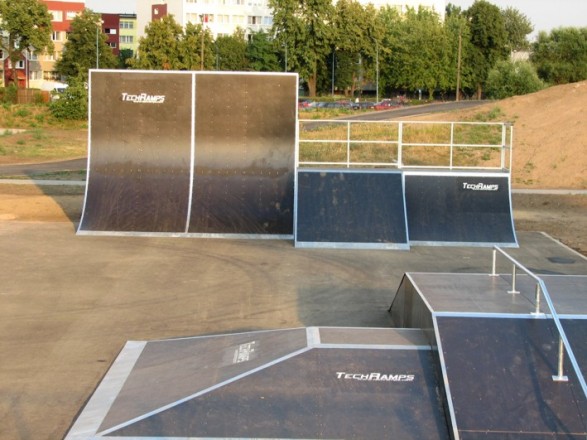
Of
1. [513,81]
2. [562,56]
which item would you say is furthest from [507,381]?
[562,56]

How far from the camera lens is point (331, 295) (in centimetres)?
1480

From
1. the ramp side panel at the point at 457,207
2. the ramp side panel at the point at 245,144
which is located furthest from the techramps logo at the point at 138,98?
the ramp side panel at the point at 457,207

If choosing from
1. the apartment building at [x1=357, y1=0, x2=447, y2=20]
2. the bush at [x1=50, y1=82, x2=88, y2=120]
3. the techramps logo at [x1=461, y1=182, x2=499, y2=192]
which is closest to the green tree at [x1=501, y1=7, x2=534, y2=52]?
the apartment building at [x1=357, y1=0, x2=447, y2=20]

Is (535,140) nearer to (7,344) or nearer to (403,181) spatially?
(403,181)

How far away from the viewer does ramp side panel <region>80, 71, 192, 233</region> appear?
20453 mm

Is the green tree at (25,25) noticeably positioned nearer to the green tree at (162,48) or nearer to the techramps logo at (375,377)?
the green tree at (162,48)

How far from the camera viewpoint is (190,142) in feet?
67.8

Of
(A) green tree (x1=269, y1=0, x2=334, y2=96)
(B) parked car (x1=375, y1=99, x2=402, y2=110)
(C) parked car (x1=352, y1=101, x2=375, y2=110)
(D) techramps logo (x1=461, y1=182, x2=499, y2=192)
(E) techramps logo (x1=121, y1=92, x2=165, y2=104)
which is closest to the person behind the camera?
(D) techramps logo (x1=461, y1=182, x2=499, y2=192)

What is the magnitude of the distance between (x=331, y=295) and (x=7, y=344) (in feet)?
18.0

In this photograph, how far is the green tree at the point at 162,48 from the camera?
319 feet

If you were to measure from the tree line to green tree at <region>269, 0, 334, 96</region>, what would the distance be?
0.12 meters

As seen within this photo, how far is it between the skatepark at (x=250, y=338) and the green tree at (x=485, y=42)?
93398mm

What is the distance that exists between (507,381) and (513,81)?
72.4 meters

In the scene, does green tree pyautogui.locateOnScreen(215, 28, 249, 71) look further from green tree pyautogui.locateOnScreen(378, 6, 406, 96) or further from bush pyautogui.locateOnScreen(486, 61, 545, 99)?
bush pyautogui.locateOnScreen(486, 61, 545, 99)
